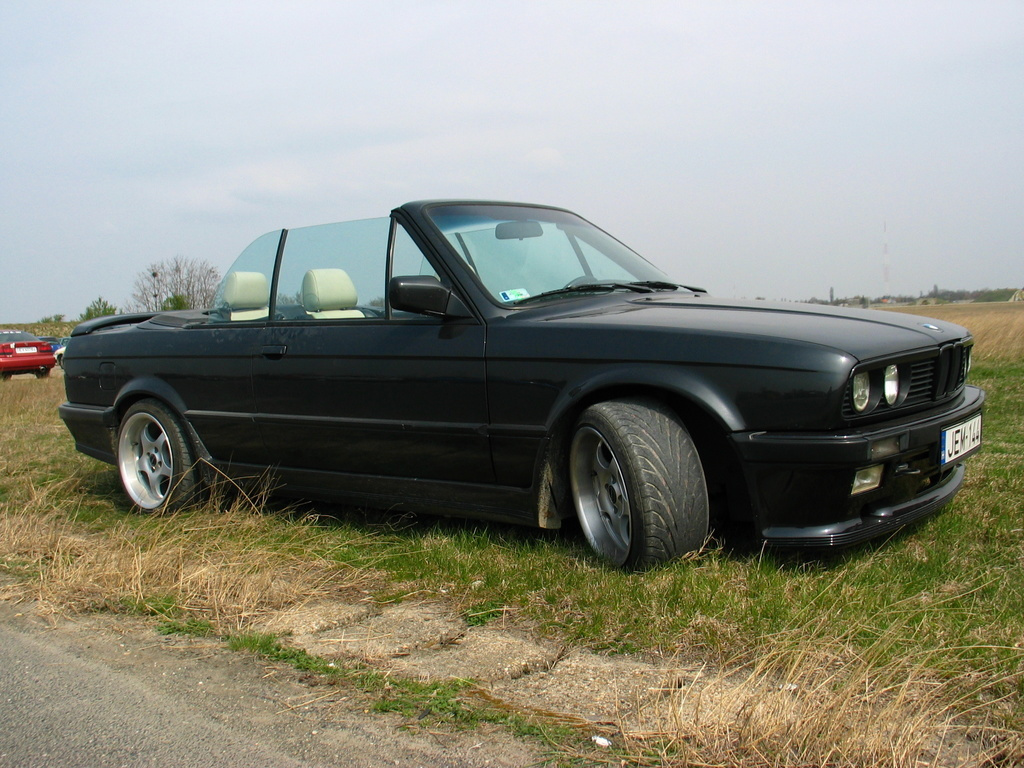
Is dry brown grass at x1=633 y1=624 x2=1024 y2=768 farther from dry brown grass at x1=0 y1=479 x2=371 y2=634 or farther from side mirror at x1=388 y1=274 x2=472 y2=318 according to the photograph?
side mirror at x1=388 y1=274 x2=472 y2=318

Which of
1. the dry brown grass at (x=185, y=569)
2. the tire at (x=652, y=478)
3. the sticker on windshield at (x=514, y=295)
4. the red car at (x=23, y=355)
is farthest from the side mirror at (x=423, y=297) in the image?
the red car at (x=23, y=355)

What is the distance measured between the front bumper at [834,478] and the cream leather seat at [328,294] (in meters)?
2.16

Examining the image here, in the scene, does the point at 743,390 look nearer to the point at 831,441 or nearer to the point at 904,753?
the point at 831,441

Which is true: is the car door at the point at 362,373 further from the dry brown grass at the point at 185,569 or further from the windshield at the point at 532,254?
the dry brown grass at the point at 185,569

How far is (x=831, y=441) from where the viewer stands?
3000mm

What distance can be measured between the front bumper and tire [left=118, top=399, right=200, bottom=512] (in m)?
3.24

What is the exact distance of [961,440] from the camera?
349 centimetres

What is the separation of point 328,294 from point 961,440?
2935 millimetres

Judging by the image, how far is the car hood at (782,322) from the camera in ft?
10.4

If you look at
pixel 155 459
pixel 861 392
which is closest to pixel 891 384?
pixel 861 392

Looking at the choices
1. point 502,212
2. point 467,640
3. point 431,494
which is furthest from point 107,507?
point 467,640

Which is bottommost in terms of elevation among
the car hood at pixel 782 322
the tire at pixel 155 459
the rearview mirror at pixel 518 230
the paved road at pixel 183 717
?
the paved road at pixel 183 717

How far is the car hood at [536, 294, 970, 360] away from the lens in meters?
→ 3.16

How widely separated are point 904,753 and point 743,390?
4.61ft
